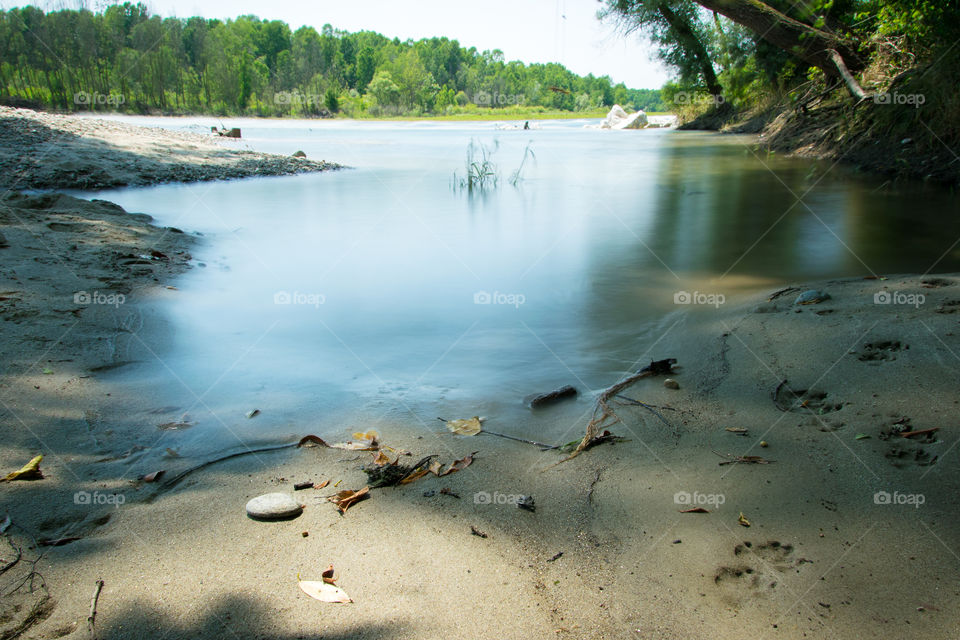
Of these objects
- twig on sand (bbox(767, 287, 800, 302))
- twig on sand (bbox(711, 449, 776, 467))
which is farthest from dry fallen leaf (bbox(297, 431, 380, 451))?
twig on sand (bbox(767, 287, 800, 302))

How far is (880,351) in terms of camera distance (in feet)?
11.5

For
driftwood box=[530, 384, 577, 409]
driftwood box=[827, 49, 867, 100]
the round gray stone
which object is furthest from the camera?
driftwood box=[827, 49, 867, 100]

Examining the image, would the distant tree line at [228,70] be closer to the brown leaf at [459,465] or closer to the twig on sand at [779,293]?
the twig on sand at [779,293]

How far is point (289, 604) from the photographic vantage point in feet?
6.35

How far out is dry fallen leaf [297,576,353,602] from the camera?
77.5 inches

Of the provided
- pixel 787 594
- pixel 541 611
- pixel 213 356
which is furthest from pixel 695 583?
pixel 213 356

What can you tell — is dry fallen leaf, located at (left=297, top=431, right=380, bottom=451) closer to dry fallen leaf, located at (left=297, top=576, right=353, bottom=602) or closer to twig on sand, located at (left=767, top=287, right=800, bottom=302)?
dry fallen leaf, located at (left=297, top=576, right=353, bottom=602)

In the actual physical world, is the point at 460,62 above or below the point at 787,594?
above

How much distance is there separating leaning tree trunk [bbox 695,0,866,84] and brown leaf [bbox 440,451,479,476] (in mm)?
13325

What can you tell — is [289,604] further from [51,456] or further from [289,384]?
[289,384]

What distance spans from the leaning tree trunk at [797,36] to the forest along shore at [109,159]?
11.8m

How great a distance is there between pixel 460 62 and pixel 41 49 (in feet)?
256

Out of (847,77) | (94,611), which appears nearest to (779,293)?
(94,611)

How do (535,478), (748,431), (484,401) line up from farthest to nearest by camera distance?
(484,401), (748,431), (535,478)
